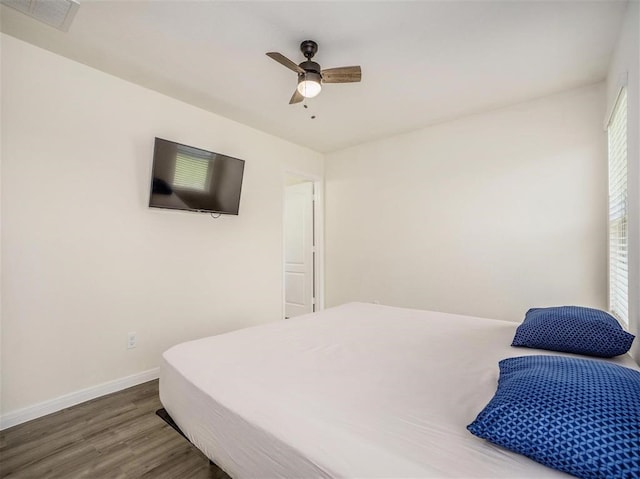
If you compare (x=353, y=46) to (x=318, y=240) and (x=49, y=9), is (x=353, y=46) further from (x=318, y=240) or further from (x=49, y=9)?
(x=318, y=240)

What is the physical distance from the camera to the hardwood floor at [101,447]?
160cm

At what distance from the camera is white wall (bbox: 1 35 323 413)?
2.11 m

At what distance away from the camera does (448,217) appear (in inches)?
139

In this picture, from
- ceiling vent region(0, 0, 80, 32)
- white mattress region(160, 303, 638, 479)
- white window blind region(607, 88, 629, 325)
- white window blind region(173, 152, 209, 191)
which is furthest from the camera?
white window blind region(173, 152, 209, 191)

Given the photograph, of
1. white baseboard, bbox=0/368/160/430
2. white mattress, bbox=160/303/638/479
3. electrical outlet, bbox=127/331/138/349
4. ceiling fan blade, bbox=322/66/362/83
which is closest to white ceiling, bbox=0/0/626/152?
ceiling fan blade, bbox=322/66/362/83

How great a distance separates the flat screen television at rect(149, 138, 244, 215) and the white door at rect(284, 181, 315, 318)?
1.57 metres

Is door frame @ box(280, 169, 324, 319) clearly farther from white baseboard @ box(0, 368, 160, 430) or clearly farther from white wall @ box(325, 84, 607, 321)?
white baseboard @ box(0, 368, 160, 430)

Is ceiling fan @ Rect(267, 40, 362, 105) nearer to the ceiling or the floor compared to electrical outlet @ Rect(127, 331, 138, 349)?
nearer to the ceiling

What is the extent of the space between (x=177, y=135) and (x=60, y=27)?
1125 millimetres

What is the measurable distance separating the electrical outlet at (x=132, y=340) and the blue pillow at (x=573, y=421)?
2.71 metres

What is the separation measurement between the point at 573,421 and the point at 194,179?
10.00ft

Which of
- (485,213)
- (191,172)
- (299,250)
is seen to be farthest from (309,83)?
(299,250)

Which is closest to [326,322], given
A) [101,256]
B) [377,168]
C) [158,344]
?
[158,344]

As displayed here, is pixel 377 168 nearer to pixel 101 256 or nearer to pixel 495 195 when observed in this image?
pixel 495 195
